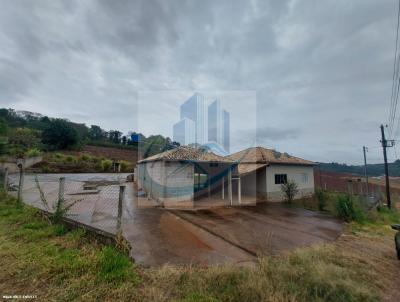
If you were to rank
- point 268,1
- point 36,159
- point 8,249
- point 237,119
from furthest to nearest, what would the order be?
1. point 36,159
2. point 237,119
3. point 268,1
4. point 8,249

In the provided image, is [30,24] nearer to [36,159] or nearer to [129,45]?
[129,45]

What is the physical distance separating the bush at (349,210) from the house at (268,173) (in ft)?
15.4

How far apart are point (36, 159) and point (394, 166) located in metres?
61.1

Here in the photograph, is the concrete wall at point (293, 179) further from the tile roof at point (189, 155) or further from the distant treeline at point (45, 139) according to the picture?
the distant treeline at point (45, 139)

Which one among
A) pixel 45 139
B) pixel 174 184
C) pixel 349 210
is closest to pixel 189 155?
pixel 174 184

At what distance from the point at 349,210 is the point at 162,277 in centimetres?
993

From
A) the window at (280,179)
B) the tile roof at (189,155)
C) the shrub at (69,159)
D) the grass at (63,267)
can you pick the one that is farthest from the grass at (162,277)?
the shrub at (69,159)

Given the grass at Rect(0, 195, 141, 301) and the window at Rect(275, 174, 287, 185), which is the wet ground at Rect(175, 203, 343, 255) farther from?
the window at Rect(275, 174, 287, 185)

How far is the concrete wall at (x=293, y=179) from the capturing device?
46.4 feet

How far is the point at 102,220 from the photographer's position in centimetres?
654

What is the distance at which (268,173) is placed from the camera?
1413 cm

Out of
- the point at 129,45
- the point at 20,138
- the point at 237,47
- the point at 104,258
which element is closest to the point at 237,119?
the point at 237,47

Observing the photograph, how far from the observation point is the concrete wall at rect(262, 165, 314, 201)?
1413cm

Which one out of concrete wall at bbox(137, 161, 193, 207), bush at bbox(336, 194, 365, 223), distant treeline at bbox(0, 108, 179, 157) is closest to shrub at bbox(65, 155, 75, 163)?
distant treeline at bbox(0, 108, 179, 157)
